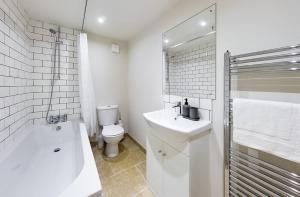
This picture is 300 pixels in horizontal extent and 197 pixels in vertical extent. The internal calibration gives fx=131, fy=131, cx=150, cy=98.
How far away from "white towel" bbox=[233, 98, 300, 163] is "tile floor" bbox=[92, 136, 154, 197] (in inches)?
48.1

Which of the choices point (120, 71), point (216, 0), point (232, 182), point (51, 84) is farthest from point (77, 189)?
point (120, 71)

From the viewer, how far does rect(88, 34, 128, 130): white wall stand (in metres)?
2.53

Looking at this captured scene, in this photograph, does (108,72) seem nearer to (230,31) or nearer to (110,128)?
(110,128)

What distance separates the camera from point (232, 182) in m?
1.02

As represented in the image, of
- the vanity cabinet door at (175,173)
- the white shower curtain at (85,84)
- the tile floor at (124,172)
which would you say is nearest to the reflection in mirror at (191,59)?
the vanity cabinet door at (175,173)

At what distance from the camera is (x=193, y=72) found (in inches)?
58.6

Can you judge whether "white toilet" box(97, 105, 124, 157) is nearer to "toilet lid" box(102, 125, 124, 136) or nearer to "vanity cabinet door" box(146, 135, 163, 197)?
"toilet lid" box(102, 125, 124, 136)

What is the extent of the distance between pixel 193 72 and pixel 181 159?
36.3 inches

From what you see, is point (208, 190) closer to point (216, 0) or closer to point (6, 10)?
point (216, 0)

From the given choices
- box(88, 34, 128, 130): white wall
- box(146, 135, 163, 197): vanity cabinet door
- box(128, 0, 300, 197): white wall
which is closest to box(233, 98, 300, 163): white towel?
box(128, 0, 300, 197): white wall

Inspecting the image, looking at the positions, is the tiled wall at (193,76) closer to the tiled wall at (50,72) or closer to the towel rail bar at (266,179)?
the towel rail bar at (266,179)

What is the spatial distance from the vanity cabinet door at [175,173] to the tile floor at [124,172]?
1.26 feet

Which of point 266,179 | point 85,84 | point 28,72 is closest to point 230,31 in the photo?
point 266,179

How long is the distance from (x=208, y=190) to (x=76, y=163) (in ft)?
4.89
